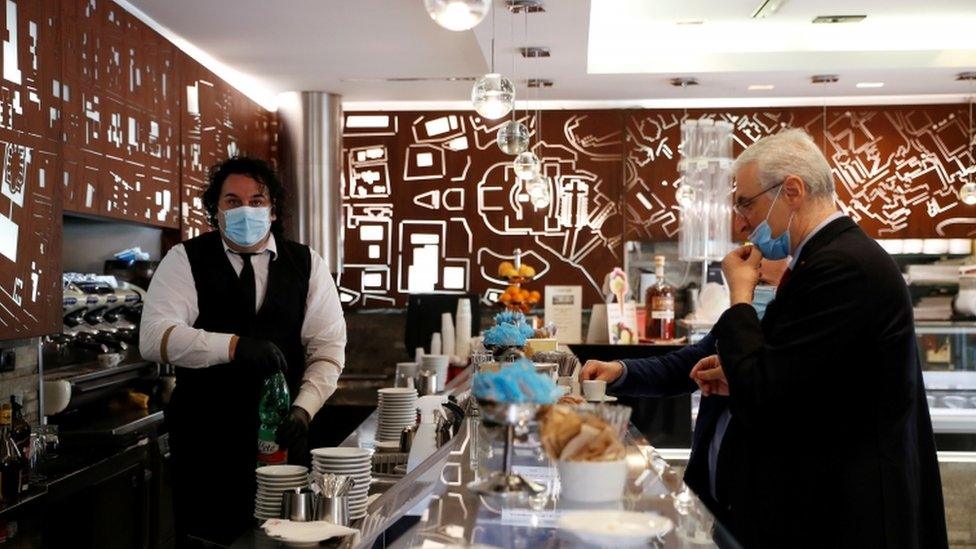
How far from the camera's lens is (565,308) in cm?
748

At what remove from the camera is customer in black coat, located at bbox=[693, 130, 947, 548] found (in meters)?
2.10

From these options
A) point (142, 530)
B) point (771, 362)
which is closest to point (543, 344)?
point (771, 362)

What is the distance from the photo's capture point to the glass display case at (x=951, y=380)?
5.18 m

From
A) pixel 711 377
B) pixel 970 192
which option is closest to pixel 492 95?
pixel 711 377

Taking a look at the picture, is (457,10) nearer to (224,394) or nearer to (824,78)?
(224,394)

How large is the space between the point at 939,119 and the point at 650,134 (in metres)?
2.17

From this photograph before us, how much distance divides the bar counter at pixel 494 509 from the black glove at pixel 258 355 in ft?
2.67

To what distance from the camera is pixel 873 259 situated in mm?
2133

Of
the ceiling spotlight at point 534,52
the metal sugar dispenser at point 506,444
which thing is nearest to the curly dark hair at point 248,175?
the metal sugar dispenser at point 506,444

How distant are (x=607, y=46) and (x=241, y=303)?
13.8ft

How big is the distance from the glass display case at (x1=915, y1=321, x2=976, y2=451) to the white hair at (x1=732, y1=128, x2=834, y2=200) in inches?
129

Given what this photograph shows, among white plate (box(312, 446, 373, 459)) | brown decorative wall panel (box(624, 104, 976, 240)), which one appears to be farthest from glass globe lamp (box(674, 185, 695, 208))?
white plate (box(312, 446, 373, 459))

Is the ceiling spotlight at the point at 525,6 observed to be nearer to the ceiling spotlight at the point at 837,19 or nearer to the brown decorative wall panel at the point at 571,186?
the ceiling spotlight at the point at 837,19

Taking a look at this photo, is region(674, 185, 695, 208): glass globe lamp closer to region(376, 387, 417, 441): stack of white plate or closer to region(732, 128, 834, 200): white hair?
region(376, 387, 417, 441): stack of white plate
